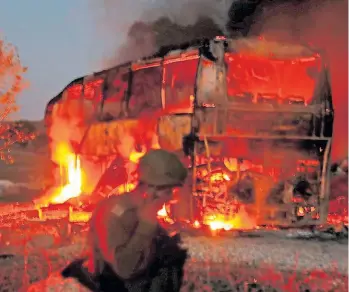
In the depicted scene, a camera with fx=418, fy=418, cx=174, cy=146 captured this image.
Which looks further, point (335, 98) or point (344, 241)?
point (335, 98)

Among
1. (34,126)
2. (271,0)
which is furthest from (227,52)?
(34,126)

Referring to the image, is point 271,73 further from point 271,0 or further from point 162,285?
point 271,0

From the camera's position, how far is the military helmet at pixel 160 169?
2.84 m

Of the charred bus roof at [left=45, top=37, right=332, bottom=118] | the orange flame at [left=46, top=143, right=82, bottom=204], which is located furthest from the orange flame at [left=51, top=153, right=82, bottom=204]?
the charred bus roof at [left=45, top=37, right=332, bottom=118]

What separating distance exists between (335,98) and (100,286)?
1611cm

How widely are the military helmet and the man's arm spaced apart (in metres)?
0.27

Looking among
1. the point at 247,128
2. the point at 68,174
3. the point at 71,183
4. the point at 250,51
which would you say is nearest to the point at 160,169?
the point at 247,128

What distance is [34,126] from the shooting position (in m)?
39.8

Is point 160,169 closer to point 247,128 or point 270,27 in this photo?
point 247,128

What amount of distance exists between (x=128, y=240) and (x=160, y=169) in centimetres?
53

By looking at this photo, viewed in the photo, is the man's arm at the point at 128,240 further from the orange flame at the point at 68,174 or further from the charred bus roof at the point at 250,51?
the orange flame at the point at 68,174

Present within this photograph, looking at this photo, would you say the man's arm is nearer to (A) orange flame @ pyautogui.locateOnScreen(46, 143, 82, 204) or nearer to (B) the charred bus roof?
(B) the charred bus roof

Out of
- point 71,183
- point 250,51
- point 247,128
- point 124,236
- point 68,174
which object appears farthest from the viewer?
point 68,174

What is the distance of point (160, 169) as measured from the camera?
285cm
